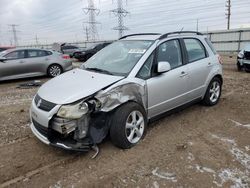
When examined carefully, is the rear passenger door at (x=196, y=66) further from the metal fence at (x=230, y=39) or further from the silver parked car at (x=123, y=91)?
the metal fence at (x=230, y=39)

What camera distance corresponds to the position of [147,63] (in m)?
3.90

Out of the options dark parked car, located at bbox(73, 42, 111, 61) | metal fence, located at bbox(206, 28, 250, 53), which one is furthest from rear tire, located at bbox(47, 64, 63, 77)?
metal fence, located at bbox(206, 28, 250, 53)

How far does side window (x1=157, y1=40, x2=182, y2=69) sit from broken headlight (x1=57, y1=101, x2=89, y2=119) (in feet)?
5.48

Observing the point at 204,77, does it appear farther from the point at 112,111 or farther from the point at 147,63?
the point at 112,111

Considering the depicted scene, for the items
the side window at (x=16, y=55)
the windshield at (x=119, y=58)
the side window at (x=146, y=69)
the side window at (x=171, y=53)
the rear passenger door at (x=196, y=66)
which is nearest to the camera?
the side window at (x=146, y=69)

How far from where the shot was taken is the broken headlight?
3.07m

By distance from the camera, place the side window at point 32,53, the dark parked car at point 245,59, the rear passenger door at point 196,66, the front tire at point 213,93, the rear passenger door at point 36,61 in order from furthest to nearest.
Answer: the dark parked car at point 245,59, the side window at point 32,53, the rear passenger door at point 36,61, the front tire at point 213,93, the rear passenger door at point 196,66

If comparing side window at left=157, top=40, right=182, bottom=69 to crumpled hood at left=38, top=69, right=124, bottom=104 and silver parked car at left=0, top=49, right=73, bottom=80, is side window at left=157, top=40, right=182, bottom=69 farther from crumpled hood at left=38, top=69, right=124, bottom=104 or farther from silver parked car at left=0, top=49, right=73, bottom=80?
silver parked car at left=0, top=49, right=73, bottom=80

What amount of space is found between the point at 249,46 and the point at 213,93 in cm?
625

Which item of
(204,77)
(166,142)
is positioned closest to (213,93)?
(204,77)

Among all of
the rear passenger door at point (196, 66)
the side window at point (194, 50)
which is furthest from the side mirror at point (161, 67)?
the side window at point (194, 50)

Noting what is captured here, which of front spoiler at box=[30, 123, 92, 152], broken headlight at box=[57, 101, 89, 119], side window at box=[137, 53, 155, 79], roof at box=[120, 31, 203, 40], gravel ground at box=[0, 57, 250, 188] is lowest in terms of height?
gravel ground at box=[0, 57, 250, 188]

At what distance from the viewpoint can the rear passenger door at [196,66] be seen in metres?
4.65

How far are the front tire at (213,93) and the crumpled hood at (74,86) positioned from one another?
2.60 m
